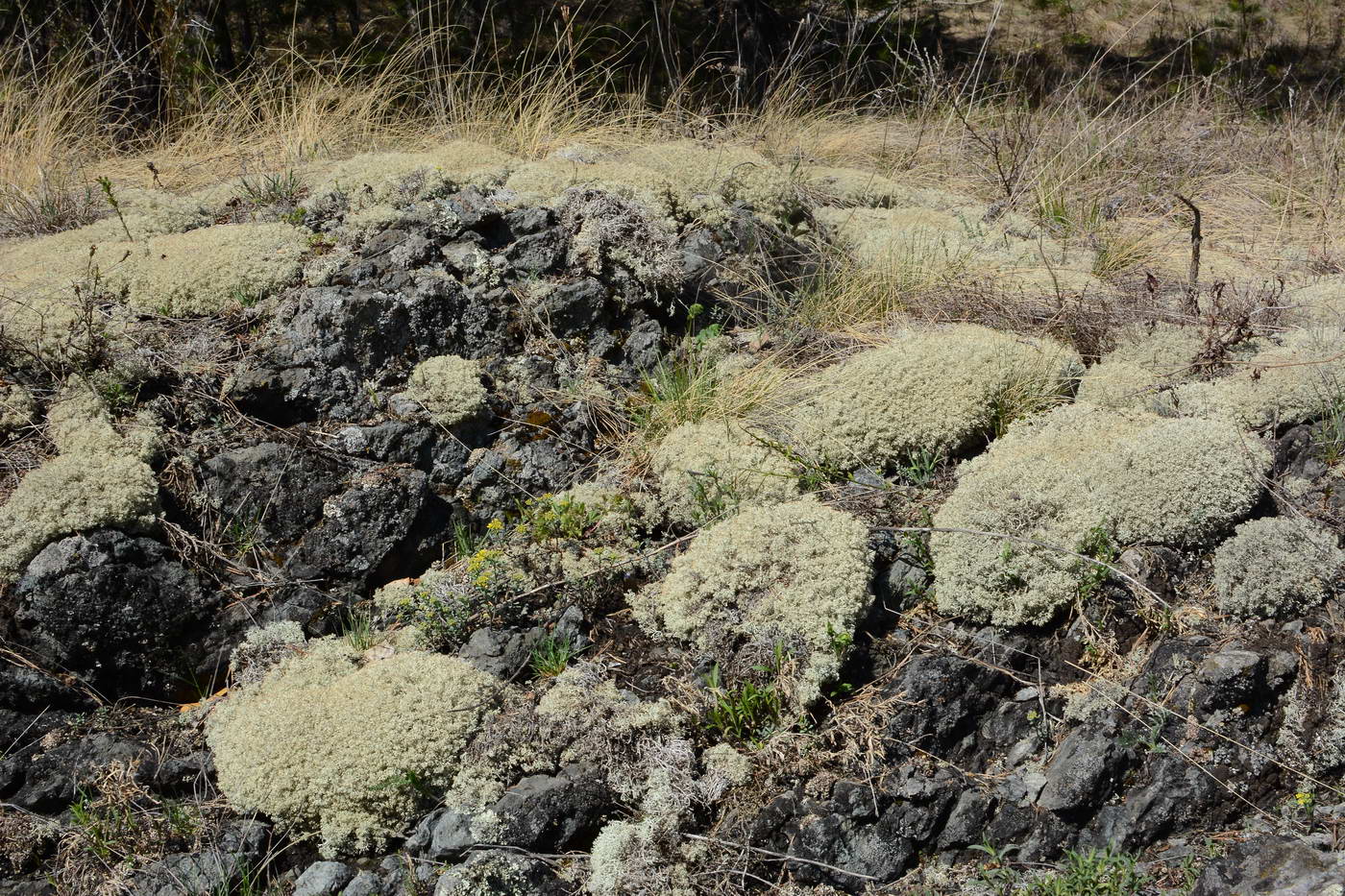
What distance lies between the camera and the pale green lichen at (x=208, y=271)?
413 centimetres

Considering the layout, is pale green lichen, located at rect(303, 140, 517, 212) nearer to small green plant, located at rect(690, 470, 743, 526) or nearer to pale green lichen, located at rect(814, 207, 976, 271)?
pale green lichen, located at rect(814, 207, 976, 271)

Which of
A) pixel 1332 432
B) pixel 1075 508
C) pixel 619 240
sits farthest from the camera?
pixel 619 240

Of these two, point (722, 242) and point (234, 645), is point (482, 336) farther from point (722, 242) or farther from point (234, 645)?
point (234, 645)

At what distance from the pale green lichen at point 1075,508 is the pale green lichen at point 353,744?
1598mm

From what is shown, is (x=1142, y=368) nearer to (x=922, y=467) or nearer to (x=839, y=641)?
(x=922, y=467)

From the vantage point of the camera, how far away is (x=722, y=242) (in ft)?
15.5

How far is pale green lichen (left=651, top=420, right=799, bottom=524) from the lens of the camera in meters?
3.51

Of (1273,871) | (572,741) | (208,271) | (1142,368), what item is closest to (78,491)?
(208,271)

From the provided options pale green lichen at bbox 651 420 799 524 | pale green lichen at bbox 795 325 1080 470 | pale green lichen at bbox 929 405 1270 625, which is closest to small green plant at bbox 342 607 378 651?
pale green lichen at bbox 651 420 799 524

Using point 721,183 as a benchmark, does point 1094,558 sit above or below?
below

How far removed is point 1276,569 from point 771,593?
4.94 feet

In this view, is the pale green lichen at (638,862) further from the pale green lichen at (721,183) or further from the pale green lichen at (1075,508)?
the pale green lichen at (721,183)

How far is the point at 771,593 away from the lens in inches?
121

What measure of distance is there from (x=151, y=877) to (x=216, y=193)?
370 centimetres
